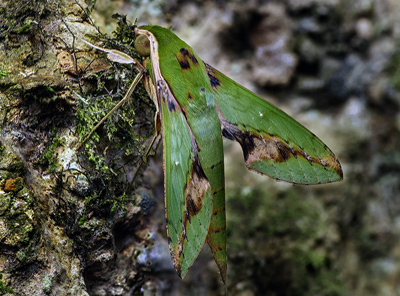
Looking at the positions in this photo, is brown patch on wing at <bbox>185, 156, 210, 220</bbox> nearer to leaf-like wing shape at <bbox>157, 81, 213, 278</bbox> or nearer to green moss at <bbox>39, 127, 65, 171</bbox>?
leaf-like wing shape at <bbox>157, 81, 213, 278</bbox>

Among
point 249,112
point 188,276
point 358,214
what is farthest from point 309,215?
point 249,112

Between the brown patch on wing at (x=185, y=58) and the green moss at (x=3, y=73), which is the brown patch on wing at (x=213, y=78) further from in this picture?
the green moss at (x=3, y=73)

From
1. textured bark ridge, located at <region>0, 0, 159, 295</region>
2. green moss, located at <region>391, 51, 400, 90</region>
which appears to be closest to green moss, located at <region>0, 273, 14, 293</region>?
textured bark ridge, located at <region>0, 0, 159, 295</region>

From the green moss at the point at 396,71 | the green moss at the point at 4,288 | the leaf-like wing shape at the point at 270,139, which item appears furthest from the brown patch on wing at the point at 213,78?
the green moss at the point at 396,71

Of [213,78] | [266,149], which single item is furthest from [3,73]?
[266,149]

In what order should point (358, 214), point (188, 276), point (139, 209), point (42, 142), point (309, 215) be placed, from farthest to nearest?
point (358, 214) → point (309, 215) → point (188, 276) → point (139, 209) → point (42, 142)

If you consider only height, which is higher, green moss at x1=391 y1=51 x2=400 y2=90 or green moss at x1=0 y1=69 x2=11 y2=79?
green moss at x1=391 y1=51 x2=400 y2=90

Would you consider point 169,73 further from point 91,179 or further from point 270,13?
point 270,13
